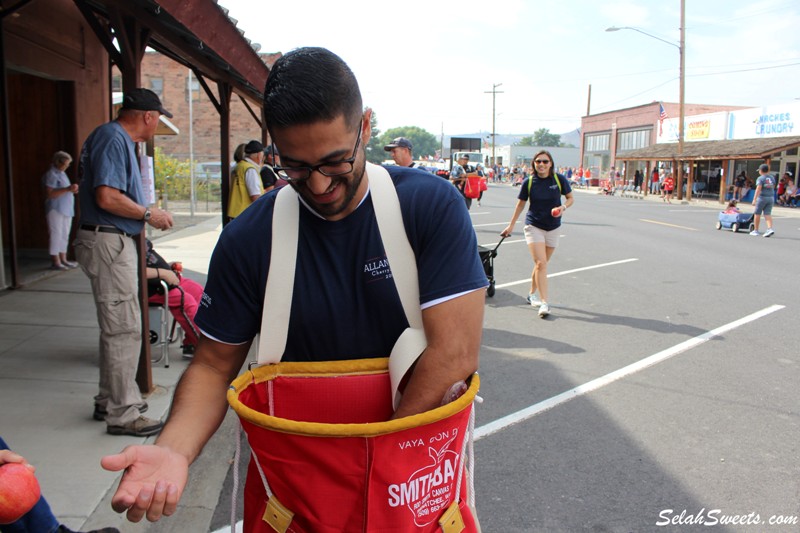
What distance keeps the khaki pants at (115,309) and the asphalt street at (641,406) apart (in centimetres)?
126

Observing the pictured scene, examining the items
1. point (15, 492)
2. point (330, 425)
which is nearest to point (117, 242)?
point (15, 492)

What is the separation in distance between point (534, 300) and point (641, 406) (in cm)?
345

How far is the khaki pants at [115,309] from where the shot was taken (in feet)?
13.5

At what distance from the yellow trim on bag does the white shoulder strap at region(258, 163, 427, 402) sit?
0.13 feet

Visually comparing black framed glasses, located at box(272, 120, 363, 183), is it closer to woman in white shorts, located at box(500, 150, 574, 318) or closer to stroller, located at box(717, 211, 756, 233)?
woman in white shorts, located at box(500, 150, 574, 318)

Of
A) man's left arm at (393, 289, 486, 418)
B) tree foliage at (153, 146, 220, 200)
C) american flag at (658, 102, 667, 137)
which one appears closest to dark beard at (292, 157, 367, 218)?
man's left arm at (393, 289, 486, 418)

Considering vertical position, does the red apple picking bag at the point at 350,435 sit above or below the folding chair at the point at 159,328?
above

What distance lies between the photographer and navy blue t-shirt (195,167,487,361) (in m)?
1.58

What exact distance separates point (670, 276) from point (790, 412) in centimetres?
585

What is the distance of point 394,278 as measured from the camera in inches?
62.2

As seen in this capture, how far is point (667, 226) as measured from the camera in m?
18.9

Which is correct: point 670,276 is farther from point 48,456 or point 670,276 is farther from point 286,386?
point 286,386

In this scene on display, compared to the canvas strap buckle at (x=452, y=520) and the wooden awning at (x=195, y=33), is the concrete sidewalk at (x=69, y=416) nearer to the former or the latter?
the canvas strap buckle at (x=452, y=520)

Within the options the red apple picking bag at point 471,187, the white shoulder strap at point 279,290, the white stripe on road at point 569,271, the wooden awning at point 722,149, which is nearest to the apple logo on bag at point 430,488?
the white shoulder strap at point 279,290
